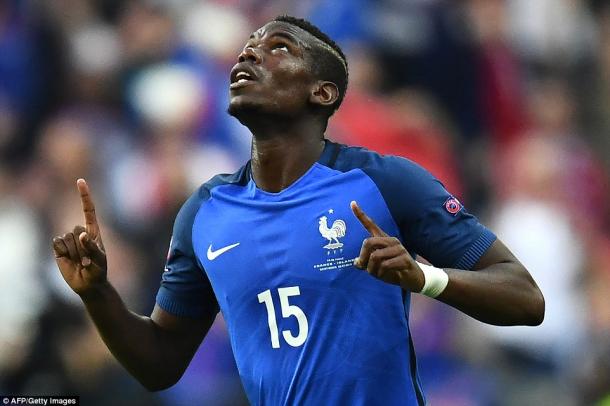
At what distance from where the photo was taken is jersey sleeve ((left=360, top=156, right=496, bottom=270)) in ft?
16.4

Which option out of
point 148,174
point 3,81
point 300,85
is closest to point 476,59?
point 148,174

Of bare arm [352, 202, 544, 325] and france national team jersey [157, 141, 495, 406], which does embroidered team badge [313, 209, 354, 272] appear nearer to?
france national team jersey [157, 141, 495, 406]

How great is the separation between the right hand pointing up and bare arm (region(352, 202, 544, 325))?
3.88ft

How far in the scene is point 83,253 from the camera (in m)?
5.15

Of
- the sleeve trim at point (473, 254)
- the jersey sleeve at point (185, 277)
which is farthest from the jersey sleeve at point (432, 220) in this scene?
the jersey sleeve at point (185, 277)

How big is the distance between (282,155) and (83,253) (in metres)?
0.94

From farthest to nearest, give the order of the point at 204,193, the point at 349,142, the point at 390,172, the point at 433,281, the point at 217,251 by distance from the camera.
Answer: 1. the point at 349,142
2. the point at 204,193
3. the point at 217,251
4. the point at 390,172
5. the point at 433,281

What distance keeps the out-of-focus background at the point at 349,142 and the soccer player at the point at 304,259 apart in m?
3.19

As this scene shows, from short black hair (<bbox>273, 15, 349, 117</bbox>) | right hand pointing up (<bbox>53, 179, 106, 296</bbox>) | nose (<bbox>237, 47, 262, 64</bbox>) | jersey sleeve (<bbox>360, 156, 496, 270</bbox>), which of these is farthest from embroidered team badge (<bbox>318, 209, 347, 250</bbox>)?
right hand pointing up (<bbox>53, 179, 106, 296</bbox>)

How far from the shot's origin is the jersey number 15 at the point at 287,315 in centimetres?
502

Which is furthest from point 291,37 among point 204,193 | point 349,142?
point 349,142

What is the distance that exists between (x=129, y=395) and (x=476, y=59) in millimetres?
4542

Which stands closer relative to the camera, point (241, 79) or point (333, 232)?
point (333, 232)

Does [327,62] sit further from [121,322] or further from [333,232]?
[121,322]
